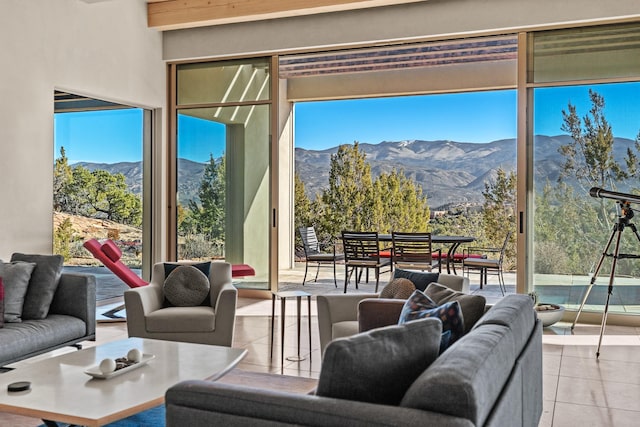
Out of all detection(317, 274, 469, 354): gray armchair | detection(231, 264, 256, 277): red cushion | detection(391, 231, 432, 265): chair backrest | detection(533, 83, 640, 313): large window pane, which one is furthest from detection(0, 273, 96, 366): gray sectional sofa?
detection(391, 231, 432, 265): chair backrest

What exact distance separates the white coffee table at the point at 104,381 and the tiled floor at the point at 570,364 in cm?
49

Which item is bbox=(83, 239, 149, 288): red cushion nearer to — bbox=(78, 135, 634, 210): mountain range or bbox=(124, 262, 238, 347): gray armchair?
bbox=(124, 262, 238, 347): gray armchair

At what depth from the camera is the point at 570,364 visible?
14.9ft

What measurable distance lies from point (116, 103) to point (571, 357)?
5.52 m

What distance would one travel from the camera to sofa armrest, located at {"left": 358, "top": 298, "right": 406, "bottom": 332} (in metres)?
3.12

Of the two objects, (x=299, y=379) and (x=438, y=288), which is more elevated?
(x=438, y=288)

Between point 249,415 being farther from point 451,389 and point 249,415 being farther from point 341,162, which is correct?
point 341,162

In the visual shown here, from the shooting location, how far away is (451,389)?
1.57 meters

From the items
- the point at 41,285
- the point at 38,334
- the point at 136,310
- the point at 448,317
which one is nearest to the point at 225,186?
the point at 136,310

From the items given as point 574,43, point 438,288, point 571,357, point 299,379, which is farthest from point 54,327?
point 574,43

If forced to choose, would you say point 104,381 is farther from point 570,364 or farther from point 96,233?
point 96,233

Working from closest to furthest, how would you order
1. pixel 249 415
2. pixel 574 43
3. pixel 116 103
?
pixel 249 415 < pixel 574 43 < pixel 116 103

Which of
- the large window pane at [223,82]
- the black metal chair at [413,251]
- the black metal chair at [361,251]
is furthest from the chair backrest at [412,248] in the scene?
the large window pane at [223,82]

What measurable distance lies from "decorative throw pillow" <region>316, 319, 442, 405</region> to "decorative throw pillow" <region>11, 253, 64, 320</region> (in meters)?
3.25
